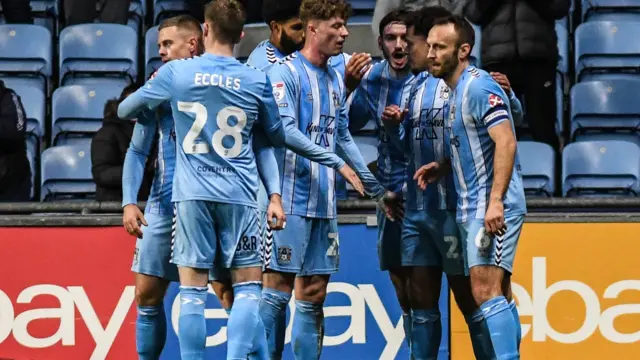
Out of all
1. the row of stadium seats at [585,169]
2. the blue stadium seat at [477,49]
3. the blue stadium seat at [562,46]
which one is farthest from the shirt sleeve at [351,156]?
the blue stadium seat at [562,46]

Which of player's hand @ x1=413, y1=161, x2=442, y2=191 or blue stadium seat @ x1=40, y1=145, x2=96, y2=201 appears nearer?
player's hand @ x1=413, y1=161, x2=442, y2=191

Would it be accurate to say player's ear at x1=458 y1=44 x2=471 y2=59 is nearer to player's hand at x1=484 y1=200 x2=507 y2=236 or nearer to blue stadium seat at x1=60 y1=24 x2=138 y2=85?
player's hand at x1=484 y1=200 x2=507 y2=236

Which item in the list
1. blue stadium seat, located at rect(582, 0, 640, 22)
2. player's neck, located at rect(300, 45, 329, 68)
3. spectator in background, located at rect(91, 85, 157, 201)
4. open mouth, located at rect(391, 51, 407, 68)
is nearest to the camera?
player's neck, located at rect(300, 45, 329, 68)

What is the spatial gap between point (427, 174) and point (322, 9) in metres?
1.17

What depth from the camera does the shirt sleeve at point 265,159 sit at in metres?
6.97

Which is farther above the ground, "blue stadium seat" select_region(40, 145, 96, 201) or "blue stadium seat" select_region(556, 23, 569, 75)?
"blue stadium seat" select_region(556, 23, 569, 75)

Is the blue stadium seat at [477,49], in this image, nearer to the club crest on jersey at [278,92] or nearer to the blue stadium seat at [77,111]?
the blue stadium seat at [77,111]

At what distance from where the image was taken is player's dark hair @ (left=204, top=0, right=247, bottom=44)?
6.63 metres

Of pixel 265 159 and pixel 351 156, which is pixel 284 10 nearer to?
pixel 351 156

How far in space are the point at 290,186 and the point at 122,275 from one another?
1.79 m

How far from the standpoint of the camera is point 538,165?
9.91m

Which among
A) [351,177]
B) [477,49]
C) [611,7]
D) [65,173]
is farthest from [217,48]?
[611,7]

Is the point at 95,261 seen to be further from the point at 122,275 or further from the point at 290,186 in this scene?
the point at 290,186

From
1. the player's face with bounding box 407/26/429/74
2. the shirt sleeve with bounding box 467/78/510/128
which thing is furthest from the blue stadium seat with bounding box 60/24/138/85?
the shirt sleeve with bounding box 467/78/510/128
